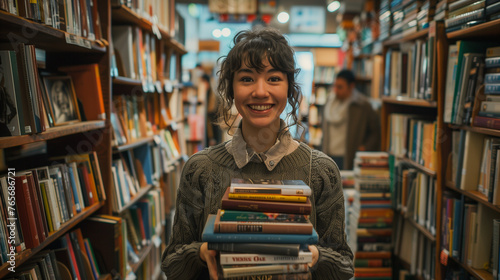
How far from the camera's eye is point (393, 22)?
288cm

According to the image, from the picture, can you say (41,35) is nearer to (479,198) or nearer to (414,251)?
(479,198)

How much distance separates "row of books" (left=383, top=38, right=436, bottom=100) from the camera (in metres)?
2.18

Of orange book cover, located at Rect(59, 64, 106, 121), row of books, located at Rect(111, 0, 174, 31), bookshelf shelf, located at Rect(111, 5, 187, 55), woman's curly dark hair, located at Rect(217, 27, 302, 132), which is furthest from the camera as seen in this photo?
row of books, located at Rect(111, 0, 174, 31)

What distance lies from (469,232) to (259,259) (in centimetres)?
132

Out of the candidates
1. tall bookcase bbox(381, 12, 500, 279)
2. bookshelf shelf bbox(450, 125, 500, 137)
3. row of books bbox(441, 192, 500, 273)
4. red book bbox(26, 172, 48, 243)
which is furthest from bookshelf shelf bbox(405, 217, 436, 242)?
red book bbox(26, 172, 48, 243)

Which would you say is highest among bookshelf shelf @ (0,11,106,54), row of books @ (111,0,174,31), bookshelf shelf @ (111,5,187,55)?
row of books @ (111,0,174,31)

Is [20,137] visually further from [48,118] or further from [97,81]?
[97,81]

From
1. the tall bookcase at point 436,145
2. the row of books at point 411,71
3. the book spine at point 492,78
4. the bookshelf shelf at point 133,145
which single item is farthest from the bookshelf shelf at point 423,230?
Result: the bookshelf shelf at point 133,145

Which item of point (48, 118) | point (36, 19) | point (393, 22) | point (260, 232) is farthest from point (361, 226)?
point (36, 19)

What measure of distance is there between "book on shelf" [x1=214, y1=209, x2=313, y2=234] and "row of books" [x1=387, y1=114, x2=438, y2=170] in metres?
1.42

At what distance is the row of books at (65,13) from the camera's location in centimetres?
121

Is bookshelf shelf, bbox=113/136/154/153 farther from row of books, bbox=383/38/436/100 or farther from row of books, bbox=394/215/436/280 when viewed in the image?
row of books, bbox=394/215/436/280

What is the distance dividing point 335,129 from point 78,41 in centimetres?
325

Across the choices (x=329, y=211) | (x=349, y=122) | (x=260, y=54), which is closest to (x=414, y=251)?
(x=329, y=211)
